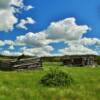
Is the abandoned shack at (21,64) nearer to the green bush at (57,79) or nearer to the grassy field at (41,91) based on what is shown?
the grassy field at (41,91)

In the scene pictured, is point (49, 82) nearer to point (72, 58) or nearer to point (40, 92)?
point (40, 92)

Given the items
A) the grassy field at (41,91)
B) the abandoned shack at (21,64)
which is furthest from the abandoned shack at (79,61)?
the grassy field at (41,91)

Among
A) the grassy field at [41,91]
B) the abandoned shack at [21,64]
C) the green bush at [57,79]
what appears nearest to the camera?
the grassy field at [41,91]

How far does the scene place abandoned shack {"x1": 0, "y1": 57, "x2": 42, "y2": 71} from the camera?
3244cm

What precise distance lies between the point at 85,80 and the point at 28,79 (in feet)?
13.2

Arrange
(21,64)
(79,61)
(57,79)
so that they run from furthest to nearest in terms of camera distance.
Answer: (79,61), (21,64), (57,79)

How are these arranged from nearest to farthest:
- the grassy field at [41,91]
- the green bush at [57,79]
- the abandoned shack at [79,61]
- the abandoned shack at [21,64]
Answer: the grassy field at [41,91]
the green bush at [57,79]
the abandoned shack at [21,64]
the abandoned shack at [79,61]

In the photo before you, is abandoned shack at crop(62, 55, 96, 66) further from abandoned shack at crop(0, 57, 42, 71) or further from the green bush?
the green bush

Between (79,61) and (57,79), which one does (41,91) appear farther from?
(79,61)

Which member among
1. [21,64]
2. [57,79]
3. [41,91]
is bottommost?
[41,91]

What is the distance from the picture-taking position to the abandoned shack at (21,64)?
3244 cm

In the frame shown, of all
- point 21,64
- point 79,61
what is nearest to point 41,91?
point 21,64

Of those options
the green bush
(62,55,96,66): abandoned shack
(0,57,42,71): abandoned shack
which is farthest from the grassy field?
(62,55,96,66): abandoned shack

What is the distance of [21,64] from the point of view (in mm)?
32750
